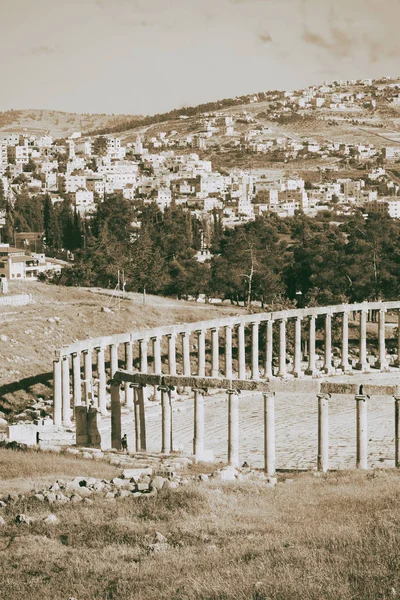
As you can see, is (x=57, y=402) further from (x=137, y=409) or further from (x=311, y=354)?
(x=311, y=354)

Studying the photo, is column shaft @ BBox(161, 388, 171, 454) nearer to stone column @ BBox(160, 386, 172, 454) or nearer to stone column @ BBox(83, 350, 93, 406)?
stone column @ BBox(160, 386, 172, 454)

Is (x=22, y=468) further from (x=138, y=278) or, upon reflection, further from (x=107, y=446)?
(x=138, y=278)

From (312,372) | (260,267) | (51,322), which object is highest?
(260,267)

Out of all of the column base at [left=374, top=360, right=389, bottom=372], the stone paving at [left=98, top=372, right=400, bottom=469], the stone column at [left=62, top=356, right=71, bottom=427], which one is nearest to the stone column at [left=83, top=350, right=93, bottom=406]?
the stone column at [left=62, top=356, right=71, bottom=427]

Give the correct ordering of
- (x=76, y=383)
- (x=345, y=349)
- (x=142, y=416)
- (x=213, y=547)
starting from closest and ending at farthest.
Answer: (x=213, y=547) → (x=142, y=416) → (x=76, y=383) → (x=345, y=349)

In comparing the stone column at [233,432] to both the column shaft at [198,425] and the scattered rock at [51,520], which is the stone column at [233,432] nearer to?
the column shaft at [198,425]

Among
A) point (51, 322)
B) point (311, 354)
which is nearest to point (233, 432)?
point (311, 354)
